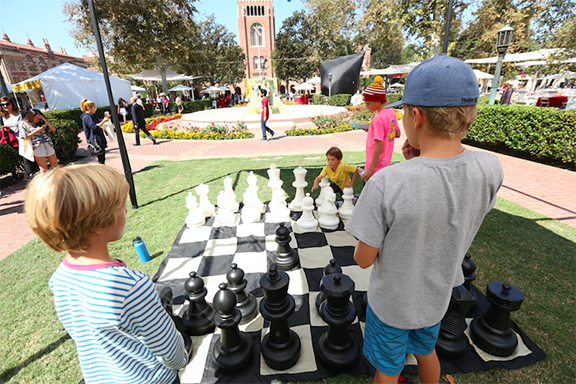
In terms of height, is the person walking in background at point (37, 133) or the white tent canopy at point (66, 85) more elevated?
the white tent canopy at point (66, 85)

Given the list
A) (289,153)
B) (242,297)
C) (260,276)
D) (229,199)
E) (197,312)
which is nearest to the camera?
(197,312)

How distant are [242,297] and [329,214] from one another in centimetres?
141

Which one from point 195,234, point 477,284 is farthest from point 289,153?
point 477,284

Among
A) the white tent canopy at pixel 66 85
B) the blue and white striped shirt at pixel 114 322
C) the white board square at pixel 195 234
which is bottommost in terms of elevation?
the white board square at pixel 195 234

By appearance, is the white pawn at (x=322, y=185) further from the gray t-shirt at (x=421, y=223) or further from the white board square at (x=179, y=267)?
the gray t-shirt at (x=421, y=223)

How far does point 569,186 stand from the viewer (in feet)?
14.7

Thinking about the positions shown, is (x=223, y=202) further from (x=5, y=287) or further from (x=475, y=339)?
(x=475, y=339)

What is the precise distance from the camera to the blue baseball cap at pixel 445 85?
874 mm

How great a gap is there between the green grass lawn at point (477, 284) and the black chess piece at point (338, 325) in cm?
11

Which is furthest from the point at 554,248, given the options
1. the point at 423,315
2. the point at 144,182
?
the point at 144,182

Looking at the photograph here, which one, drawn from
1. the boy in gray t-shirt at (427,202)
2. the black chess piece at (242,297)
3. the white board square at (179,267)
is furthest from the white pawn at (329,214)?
the boy in gray t-shirt at (427,202)

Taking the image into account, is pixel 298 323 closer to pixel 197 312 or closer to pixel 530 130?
pixel 197 312

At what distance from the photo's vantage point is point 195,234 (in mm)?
3012

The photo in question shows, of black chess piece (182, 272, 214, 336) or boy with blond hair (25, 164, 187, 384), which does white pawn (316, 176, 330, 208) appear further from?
boy with blond hair (25, 164, 187, 384)
